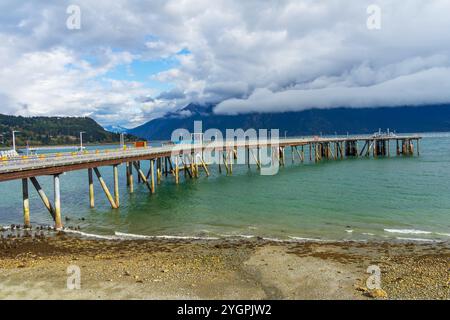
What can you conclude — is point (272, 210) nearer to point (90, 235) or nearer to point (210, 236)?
point (210, 236)

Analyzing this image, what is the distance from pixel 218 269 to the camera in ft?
52.4

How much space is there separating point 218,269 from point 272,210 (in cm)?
1555

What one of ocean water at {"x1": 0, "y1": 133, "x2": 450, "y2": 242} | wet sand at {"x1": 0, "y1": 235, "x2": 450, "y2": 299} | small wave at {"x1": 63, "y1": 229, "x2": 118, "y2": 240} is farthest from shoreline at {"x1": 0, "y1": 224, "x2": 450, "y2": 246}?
wet sand at {"x1": 0, "y1": 235, "x2": 450, "y2": 299}

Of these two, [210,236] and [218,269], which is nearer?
[218,269]

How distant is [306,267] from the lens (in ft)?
53.3

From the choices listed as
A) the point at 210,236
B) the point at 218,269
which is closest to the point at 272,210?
the point at 210,236

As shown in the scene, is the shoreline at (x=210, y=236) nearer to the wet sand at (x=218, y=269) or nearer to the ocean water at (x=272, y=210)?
the ocean water at (x=272, y=210)

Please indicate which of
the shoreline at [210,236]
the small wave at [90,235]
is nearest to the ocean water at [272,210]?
the shoreline at [210,236]

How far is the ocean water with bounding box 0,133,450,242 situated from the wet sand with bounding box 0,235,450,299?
3.07 metres

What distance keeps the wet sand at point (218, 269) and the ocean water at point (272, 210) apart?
307 cm
